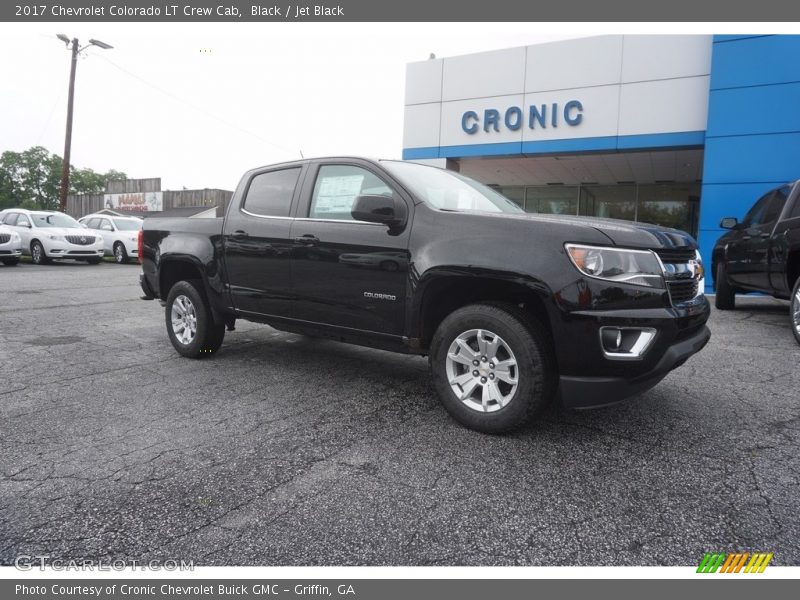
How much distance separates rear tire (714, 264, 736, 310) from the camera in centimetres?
846

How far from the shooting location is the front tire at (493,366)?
3.11 metres

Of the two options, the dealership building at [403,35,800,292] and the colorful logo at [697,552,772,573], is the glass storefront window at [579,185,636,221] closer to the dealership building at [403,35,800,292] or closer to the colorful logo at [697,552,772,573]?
the dealership building at [403,35,800,292]

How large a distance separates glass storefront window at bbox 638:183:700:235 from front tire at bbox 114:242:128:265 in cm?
1802

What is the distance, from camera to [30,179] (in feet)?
255

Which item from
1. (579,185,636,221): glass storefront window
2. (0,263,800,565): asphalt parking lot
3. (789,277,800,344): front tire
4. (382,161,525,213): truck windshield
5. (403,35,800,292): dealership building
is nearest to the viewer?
(0,263,800,565): asphalt parking lot

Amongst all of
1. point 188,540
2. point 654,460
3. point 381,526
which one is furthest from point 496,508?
point 188,540

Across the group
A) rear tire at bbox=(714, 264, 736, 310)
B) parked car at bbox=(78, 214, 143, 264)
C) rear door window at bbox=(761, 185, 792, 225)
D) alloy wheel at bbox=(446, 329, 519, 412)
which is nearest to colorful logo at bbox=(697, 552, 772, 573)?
alloy wheel at bbox=(446, 329, 519, 412)

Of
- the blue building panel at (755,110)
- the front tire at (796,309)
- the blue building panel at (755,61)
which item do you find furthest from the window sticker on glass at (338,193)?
the blue building panel at (755,61)

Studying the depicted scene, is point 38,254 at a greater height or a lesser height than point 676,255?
lesser

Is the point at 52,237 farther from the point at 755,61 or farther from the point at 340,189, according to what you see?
the point at 755,61

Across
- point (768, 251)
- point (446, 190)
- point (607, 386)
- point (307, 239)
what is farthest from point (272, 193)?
point (768, 251)

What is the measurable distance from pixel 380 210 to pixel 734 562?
264 cm

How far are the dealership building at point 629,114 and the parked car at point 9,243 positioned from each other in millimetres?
11758

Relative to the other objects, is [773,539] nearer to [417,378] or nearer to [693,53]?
[417,378]
